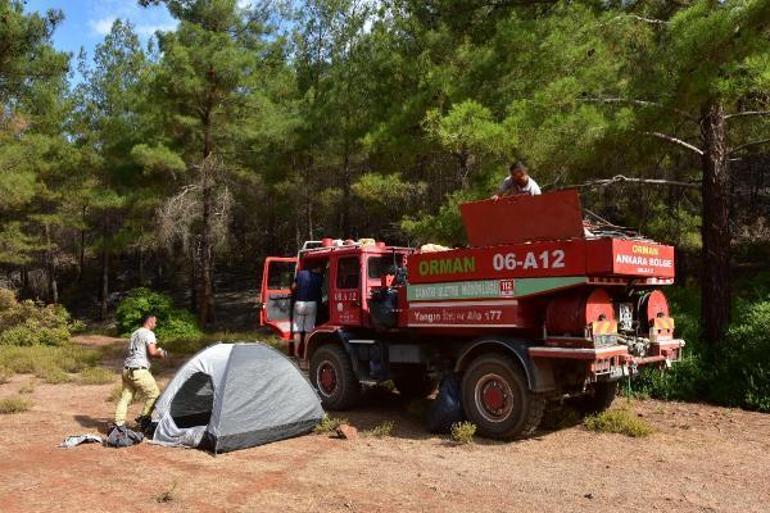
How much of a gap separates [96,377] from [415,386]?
7.06 metres

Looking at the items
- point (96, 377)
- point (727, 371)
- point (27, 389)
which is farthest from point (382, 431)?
point (96, 377)

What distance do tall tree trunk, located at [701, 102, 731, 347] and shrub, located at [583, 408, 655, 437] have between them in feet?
10.3

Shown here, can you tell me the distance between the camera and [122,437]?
314 inches

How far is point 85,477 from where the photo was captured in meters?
6.59

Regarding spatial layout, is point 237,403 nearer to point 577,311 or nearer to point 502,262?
point 502,262

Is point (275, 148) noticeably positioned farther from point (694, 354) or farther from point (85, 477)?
point (85, 477)

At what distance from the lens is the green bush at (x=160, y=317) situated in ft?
74.4

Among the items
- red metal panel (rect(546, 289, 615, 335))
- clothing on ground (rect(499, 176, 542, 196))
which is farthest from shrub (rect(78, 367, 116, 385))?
red metal panel (rect(546, 289, 615, 335))

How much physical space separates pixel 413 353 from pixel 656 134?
5284 mm

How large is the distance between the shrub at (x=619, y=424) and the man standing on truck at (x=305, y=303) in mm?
4423

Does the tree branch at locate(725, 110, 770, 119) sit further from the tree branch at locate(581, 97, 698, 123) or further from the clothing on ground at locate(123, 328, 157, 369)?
the clothing on ground at locate(123, 328, 157, 369)

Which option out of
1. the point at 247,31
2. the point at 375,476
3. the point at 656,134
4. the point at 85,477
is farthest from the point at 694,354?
the point at 247,31

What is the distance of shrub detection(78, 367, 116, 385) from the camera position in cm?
1362

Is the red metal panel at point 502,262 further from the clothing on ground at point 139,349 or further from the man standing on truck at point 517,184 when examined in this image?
the clothing on ground at point 139,349
